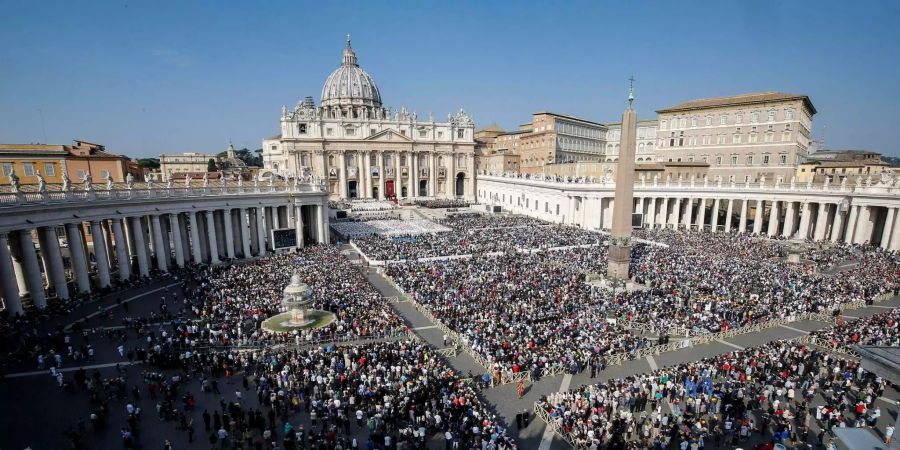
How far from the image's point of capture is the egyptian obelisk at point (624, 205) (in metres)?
28.2

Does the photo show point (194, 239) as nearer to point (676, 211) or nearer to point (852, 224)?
point (676, 211)

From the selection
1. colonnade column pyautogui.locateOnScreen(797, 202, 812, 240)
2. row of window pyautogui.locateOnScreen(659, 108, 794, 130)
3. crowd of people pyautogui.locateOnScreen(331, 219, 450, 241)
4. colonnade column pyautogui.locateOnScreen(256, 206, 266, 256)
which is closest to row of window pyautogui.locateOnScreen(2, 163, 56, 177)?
colonnade column pyautogui.locateOnScreen(256, 206, 266, 256)

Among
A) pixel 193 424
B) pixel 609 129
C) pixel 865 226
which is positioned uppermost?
pixel 609 129

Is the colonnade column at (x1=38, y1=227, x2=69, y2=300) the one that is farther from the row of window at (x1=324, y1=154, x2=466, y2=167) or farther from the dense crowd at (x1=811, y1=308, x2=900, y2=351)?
the row of window at (x1=324, y1=154, x2=466, y2=167)

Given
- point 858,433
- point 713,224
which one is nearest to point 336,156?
point 713,224

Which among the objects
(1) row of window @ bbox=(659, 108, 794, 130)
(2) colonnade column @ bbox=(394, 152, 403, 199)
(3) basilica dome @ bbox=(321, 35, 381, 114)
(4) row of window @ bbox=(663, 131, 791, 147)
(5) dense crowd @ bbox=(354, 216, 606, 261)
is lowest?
(5) dense crowd @ bbox=(354, 216, 606, 261)

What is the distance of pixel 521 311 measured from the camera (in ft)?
72.8

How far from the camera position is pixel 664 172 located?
58.6 meters

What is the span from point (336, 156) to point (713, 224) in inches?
2579

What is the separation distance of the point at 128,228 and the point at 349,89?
264 feet

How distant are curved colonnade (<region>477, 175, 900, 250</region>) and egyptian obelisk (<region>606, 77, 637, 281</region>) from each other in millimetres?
23556

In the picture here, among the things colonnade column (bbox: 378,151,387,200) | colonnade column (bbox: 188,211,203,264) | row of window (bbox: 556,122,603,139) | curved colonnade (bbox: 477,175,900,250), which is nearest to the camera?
colonnade column (bbox: 188,211,203,264)

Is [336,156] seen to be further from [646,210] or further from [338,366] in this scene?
[338,366]

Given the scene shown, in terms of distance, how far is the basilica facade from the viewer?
8319 centimetres
